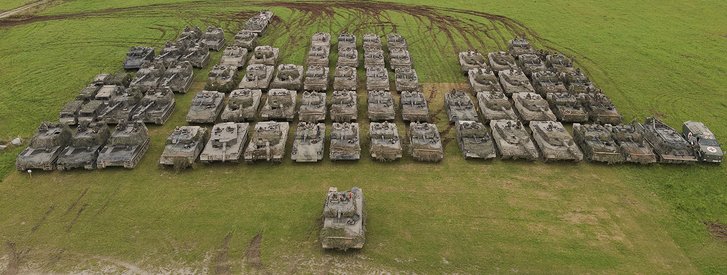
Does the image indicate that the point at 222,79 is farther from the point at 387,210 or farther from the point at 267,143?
the point at 387,210

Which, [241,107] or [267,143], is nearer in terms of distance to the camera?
[267,143]

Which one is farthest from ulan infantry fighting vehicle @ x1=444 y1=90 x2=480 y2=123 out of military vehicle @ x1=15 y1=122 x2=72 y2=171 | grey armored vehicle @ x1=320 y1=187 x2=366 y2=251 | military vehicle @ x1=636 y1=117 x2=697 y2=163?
military vehicle @ x1=15 y1=122 x2=72 y2=171

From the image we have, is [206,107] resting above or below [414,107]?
below

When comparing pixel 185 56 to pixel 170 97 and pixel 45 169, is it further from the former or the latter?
pixel 45 169

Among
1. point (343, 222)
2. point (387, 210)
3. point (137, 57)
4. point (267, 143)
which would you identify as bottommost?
point (387, 210)

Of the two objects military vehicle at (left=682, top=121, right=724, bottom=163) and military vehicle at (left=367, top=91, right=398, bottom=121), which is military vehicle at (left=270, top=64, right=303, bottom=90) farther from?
military vehicle at (left=682, top=121, right=724, bottom=163)

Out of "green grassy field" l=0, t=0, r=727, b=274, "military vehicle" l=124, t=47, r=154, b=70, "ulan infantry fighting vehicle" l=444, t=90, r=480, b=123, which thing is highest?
"ulan infantry fighting vehicle" l=444, t=90, r=480, b=123

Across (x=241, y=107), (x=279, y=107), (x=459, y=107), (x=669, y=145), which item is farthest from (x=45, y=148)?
(x=669, y=145)

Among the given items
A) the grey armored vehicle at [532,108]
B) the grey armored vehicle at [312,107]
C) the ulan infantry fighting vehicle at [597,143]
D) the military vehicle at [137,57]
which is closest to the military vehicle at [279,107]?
the grey armored vehicle at [312,107]
